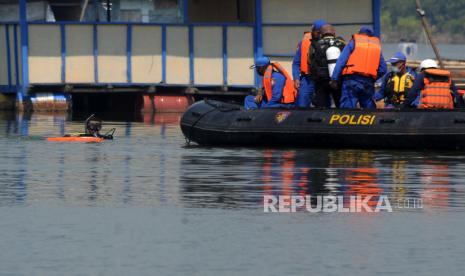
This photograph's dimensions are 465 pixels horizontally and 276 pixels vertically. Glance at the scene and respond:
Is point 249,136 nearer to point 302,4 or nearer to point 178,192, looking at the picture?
point 178,192

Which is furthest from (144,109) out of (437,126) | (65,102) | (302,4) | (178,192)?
(178,192)

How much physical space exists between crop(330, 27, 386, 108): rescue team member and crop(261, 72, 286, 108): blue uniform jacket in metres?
0.97

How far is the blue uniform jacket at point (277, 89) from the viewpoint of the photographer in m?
22.4

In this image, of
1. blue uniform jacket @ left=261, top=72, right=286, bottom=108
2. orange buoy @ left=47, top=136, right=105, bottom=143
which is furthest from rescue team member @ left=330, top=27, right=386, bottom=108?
orange buoy @ left=47, top=136, right=105, bottom=143

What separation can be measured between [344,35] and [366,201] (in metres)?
16.7

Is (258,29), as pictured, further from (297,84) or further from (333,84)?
(333,84)

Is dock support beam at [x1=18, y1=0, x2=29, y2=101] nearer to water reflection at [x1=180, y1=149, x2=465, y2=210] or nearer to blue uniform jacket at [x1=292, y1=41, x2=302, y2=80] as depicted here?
blue uniform jacket at [x1=292, y1=41, x2=302, y2=80]

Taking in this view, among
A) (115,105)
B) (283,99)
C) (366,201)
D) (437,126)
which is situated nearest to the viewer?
(366,201)

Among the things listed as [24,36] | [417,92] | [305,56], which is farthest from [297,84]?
[24,36]

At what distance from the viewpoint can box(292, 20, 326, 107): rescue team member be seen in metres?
22.0

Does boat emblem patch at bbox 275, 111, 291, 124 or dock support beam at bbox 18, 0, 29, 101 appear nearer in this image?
boat emblem patch at bbox 275, 111, 291, 124

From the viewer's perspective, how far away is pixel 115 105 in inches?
1377

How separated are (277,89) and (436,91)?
2425 mm

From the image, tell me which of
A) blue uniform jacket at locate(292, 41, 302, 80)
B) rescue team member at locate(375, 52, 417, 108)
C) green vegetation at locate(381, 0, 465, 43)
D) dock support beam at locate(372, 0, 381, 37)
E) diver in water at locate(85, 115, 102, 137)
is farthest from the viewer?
green vegetation at locate(381, 0, 465, 43)
